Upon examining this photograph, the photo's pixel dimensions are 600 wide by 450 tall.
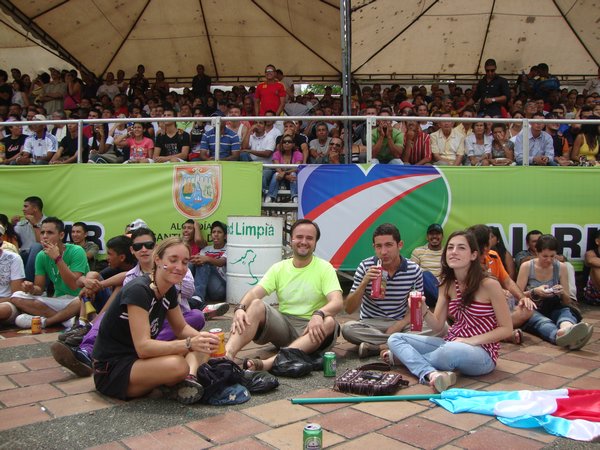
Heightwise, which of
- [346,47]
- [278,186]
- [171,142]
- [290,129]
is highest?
[346,47]

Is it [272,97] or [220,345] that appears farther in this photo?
[272,97]

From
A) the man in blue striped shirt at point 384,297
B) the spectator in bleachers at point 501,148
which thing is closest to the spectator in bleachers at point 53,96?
the spectator in bleachers at point 501,148

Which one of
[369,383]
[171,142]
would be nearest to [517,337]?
[369,383]

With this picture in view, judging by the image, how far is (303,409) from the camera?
343 cm

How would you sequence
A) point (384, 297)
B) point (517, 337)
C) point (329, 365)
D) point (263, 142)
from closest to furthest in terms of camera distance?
1. point (329, 365)
2. point (384, 297)
3. point (517, 337)
4. point (263, 142)

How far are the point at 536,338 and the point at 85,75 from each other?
41.3 feet

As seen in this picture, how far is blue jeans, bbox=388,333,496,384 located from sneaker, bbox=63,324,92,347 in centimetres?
254

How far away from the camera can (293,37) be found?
42.0 feet

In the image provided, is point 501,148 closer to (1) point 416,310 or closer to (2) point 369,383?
(1) point 416,310

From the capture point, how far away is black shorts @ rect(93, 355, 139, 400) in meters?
3.51

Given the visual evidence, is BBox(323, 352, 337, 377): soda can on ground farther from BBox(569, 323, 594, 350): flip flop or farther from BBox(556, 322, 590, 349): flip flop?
BBox(569, 323, 594, 350): flip flop

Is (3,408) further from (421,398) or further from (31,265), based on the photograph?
(31,265)

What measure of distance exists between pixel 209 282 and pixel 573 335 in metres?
4.35

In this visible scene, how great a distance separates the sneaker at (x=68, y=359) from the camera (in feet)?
12.9
